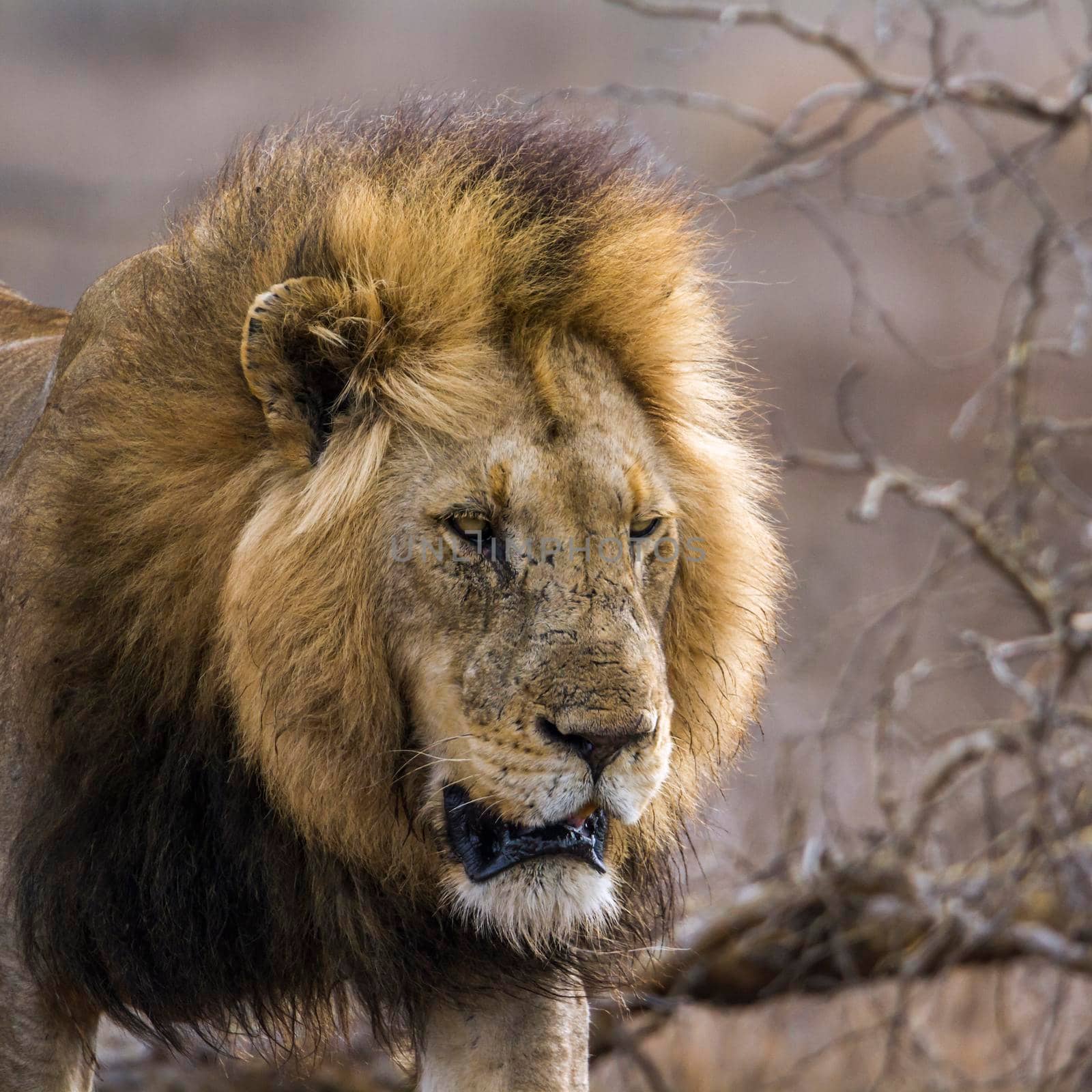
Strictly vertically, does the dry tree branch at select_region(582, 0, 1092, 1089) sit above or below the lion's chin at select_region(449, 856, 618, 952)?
above

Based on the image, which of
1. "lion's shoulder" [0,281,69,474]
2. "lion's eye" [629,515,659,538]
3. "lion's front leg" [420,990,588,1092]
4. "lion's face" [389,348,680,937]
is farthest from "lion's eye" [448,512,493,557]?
"lion's shoulder" [0,281,69,474]

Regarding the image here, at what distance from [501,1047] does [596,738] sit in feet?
2.38

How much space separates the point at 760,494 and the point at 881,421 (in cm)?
961

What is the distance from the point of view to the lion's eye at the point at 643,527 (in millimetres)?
2145

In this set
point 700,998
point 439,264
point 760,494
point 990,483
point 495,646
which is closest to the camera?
point 495,646

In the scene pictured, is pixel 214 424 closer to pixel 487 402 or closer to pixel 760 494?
pixel 487 402

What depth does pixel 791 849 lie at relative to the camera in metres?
4.04

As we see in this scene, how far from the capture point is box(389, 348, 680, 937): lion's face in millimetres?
1920

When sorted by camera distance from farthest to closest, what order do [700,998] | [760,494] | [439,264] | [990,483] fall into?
[990,483] → [700,998] → [760,494] → [439,264]

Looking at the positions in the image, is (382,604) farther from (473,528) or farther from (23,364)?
(23,364)

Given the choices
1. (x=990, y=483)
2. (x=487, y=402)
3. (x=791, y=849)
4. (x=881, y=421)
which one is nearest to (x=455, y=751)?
(x=487, y=402)

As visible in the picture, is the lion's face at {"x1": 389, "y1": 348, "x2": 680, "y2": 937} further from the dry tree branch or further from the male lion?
the dry tree branch

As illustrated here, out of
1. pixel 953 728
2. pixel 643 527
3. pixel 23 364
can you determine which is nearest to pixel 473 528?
pixel 643 527

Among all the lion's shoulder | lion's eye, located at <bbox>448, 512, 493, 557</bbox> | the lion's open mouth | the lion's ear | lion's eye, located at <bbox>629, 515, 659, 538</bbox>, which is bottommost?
the lion's open mouth
